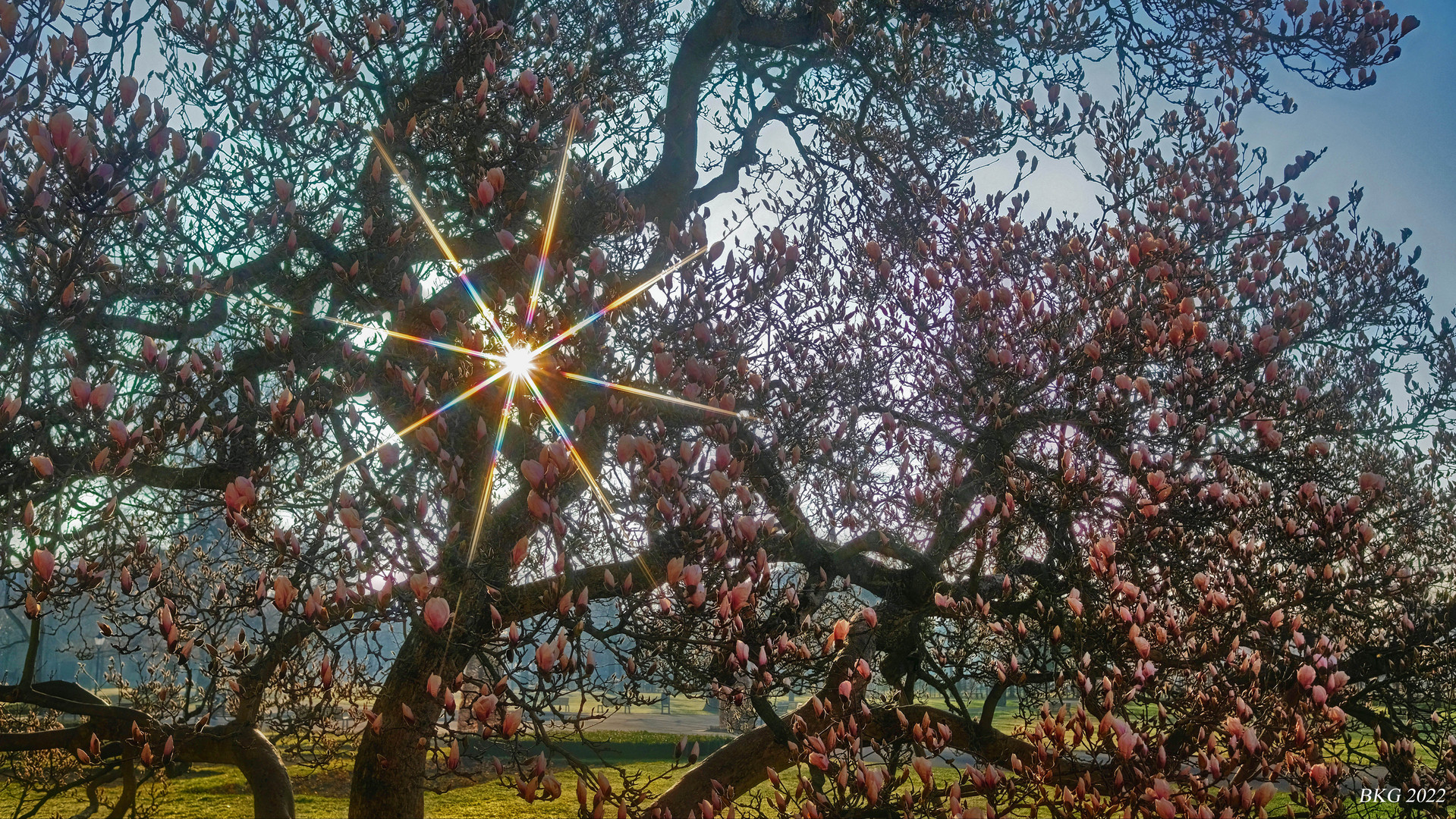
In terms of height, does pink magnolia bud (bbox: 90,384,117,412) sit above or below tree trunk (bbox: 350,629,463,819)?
above

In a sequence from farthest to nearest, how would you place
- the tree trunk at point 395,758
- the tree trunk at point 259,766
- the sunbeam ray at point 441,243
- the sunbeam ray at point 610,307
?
the tree trunk at point 259,766, the tree trunk at point 395,758, the sunbeam ray at point 441,243, the sunbeam ray at point 610,307

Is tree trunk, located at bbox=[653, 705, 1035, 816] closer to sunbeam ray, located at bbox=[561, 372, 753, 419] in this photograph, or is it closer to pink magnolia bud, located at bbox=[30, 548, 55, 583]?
sunbeam ray, located at bbox=[561, 372, 753, 419]

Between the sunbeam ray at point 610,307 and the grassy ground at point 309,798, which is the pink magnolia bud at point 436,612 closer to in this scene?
the sunbeam ray at point 610,307

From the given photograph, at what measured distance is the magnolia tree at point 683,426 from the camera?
455cm

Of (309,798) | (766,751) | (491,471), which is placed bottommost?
(309,798)

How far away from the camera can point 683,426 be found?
20.0 ft

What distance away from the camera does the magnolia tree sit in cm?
455

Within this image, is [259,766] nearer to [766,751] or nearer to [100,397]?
[100,397]

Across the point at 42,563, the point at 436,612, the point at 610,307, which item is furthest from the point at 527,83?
the point at 42,563

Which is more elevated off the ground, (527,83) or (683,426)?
(527,83)

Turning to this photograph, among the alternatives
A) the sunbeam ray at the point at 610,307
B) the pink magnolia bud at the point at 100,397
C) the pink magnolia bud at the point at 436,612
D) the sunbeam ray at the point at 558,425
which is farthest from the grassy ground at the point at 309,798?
the pink magnolia bud at the point at 100,397

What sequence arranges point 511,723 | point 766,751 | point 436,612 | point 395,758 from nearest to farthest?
1. point 436,612
2. point 511,723
3. point 395,758
4. point 766,751

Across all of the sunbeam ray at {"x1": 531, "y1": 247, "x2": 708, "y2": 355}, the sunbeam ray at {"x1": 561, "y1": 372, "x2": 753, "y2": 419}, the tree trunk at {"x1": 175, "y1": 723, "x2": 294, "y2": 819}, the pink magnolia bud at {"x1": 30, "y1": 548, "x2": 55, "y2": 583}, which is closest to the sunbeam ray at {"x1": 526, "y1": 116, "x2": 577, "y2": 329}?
the sunbeam ray at {"x1": 531, "y1": 247, "x2": 708, "y2": 355}

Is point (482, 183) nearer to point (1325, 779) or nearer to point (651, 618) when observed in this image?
point (651, 618)
